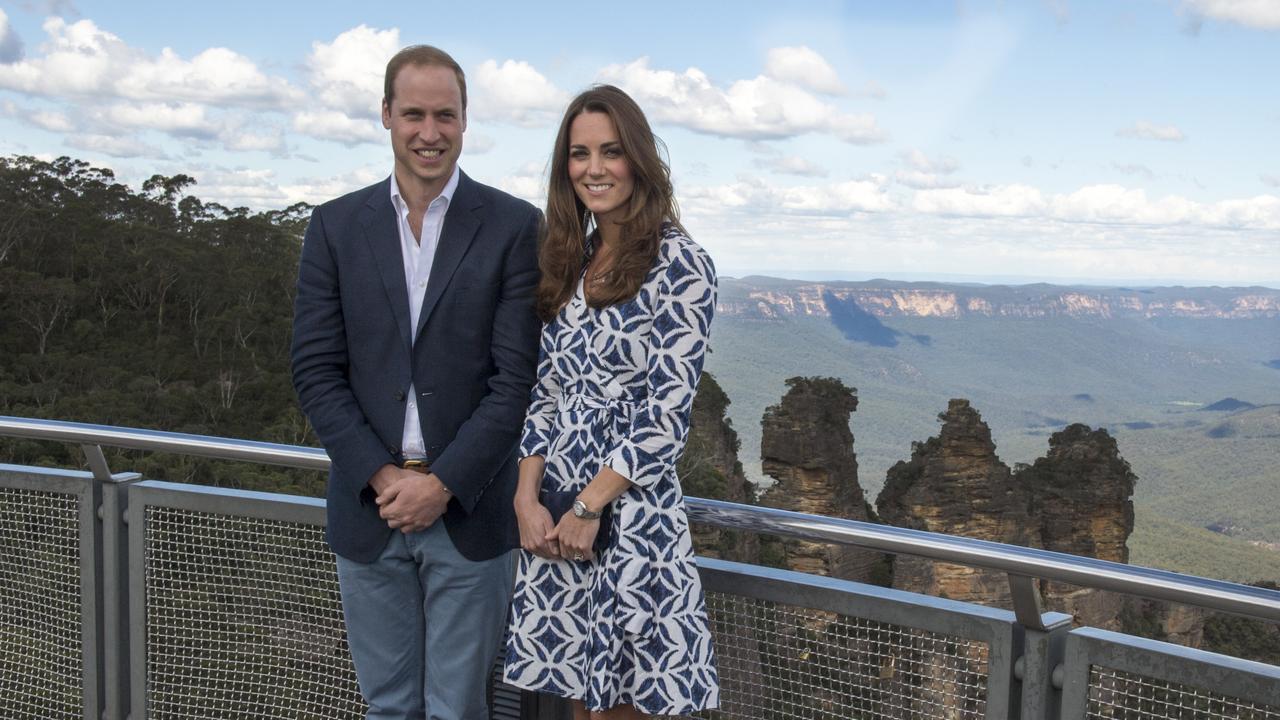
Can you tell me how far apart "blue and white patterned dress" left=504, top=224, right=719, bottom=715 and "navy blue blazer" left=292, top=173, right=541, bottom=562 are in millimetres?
136

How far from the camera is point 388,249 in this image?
244 cm

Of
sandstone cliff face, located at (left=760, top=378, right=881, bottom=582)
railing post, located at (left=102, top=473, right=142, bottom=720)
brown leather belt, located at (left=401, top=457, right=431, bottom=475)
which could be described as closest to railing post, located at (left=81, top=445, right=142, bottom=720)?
railing post, located at (left=102, top=473, right=142, bottom=720)

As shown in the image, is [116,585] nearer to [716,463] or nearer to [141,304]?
[716,463]

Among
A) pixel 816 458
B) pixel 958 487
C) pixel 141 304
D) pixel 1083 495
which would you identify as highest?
pixel 141 304

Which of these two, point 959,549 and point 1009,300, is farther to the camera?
point 1009,300

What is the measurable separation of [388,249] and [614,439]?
62 cm

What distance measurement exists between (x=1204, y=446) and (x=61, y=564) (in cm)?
10881

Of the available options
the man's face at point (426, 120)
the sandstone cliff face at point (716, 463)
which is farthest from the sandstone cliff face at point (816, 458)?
the man's face at point (426, 120)

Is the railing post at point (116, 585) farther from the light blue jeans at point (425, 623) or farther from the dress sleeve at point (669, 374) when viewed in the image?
the dress sleeve at point (669, 374)

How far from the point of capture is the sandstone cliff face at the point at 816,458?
39.2m

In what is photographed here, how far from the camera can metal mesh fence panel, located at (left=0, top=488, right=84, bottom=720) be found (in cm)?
307

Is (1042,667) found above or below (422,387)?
below

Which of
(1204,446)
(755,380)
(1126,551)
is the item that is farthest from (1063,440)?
(1204,446)

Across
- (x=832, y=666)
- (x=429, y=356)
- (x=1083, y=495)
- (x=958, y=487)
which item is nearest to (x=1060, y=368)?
(x=1083, y=495)
